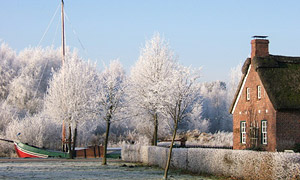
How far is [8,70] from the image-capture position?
6481 cm

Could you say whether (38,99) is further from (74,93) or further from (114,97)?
(114,97)

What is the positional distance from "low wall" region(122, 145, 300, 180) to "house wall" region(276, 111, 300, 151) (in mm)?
8397

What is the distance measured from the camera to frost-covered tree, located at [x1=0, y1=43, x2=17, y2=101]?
62.8 metres

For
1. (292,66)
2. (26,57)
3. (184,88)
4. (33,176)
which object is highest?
(26,57)

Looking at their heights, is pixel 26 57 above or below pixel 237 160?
above

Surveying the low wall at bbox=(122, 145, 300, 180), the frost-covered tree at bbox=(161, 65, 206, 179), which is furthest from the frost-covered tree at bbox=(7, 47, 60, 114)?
the frost-covered tree at bbox=(161, 65, 206, 179)

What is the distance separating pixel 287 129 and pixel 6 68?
1739 inches

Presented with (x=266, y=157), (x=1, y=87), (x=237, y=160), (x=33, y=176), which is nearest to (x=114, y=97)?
(x=33, y=176)

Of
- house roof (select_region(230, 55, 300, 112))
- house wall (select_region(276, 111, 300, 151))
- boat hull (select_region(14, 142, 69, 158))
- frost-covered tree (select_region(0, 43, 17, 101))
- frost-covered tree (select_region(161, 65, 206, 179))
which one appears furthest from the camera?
frost-covered tree (select_region(0, 43, 17, 101))

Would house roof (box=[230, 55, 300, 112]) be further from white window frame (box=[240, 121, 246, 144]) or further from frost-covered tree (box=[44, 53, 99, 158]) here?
frost-covered tree (box=[44, 53, 99, 158])

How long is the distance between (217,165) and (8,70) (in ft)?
158

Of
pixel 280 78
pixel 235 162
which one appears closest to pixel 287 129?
pixel 280 78

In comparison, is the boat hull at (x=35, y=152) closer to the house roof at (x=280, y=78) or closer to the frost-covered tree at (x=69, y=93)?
the frost-covered tree at (x=69, y=93)

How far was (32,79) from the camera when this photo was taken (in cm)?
6238
